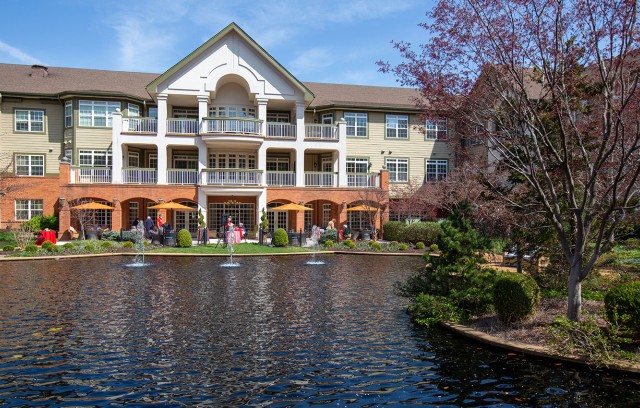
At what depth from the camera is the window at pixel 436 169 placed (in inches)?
1634

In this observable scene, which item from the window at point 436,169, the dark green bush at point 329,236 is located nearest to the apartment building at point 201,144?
the window at point 436,169

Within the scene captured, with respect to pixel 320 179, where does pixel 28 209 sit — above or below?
below

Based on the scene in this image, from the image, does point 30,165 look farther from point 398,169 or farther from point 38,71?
point 398,169

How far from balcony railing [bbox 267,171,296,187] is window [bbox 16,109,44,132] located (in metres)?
17.3

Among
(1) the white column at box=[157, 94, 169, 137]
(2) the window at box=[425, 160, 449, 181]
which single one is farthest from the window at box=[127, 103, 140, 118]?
(2) the window at box=[425, 160, 449, 181]

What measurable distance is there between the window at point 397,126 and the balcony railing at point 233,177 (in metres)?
11.8

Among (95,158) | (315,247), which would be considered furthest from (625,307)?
(95,158)

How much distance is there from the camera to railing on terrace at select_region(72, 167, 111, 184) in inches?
A: 1357

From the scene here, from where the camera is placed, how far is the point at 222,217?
3756 cm

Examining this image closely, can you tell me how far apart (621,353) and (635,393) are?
1.06 metres

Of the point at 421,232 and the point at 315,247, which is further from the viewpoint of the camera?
the point at 421,232

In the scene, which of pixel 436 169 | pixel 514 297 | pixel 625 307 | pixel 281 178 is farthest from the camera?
pixel 436 169

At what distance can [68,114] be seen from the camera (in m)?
37.0

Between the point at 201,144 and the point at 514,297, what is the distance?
95.8 ft
